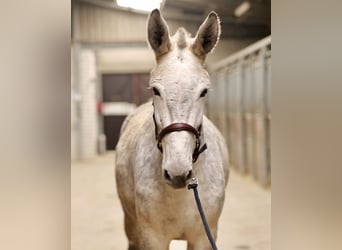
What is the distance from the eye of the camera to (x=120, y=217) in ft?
12.8

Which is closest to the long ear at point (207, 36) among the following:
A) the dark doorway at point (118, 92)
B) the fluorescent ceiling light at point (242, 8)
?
the fluorescent ceiling light at point (242, 8)

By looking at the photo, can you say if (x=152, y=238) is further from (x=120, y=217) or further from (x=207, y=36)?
(x=120, y=217)

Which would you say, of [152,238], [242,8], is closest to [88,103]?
[242,8]

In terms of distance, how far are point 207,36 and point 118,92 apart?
338 inches

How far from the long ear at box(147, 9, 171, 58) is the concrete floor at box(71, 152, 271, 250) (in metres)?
1.69

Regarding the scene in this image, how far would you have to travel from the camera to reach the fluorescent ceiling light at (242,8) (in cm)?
596

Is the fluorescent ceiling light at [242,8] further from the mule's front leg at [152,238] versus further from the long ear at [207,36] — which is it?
the mule's front leg at [152,238]

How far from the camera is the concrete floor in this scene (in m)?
3.07

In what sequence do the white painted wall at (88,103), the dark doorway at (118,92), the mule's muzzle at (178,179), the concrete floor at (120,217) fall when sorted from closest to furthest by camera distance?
the mule's muzzle at (178,179)
the concrete floor at (120,217)
the white painted wall at (88,103)
the dark doorway at (118,92)

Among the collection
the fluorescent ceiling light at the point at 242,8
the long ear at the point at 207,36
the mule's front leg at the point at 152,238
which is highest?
the fluorescent ceiling light at the point at 242,8
